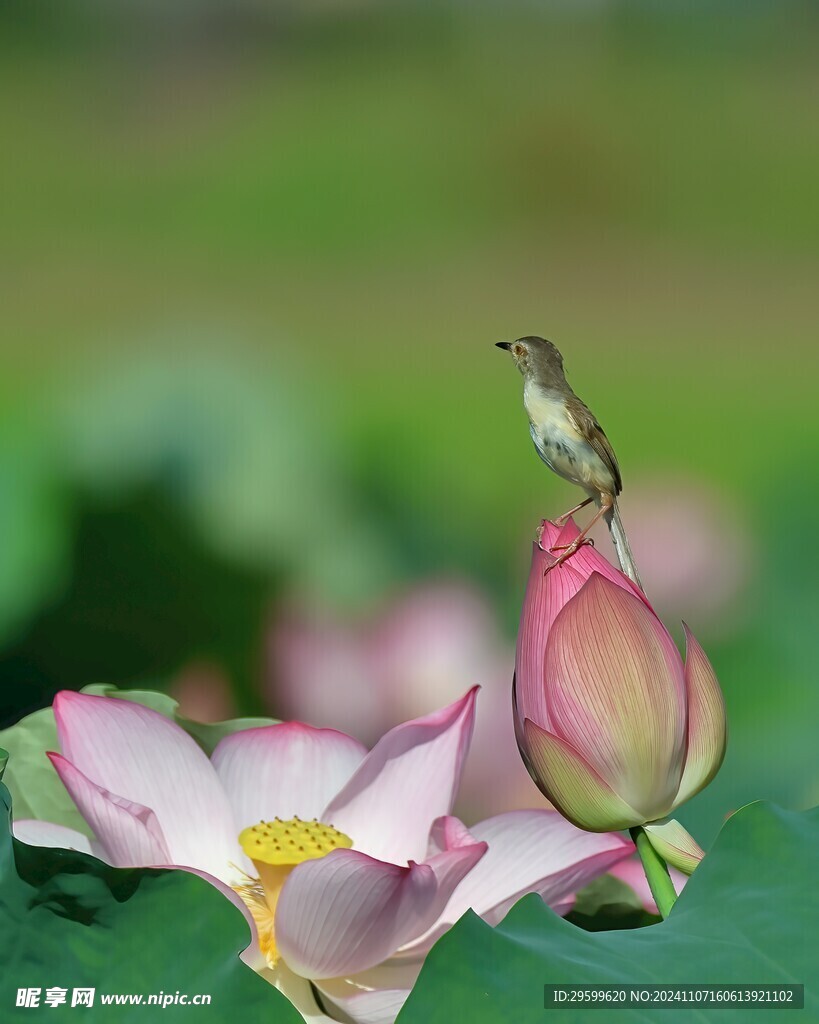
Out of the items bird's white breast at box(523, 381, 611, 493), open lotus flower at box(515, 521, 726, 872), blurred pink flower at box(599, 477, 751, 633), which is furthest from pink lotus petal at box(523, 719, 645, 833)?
blurred pink flower at box(599, 477, 751, 633)

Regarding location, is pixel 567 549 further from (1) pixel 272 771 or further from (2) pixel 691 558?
(2) pixel 691 558

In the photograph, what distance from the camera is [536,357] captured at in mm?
360

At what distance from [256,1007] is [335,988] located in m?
0.05

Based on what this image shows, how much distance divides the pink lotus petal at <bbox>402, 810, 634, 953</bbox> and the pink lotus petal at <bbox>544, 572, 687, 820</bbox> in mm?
54

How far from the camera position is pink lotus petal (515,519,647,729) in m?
0.25

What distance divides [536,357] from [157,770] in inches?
6.5

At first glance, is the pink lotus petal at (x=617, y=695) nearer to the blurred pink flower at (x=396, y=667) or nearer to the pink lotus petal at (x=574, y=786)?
the pink lotus petal at (x=574, y=786)

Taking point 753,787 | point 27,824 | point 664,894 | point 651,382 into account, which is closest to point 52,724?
point 27,824

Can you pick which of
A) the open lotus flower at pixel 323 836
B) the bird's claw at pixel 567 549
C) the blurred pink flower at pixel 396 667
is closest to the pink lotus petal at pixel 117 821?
the open lotus flower at pixel 323 836

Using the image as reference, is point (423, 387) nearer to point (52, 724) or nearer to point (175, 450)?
point (175, 450)

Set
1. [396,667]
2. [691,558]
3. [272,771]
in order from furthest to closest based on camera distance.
A: [691,558] → [396,667] → [272,771]

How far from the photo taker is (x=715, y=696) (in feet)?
0.81

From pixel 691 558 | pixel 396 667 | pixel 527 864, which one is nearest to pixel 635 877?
pixel 527 864

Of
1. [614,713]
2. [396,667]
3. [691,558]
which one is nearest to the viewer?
[614,713]
